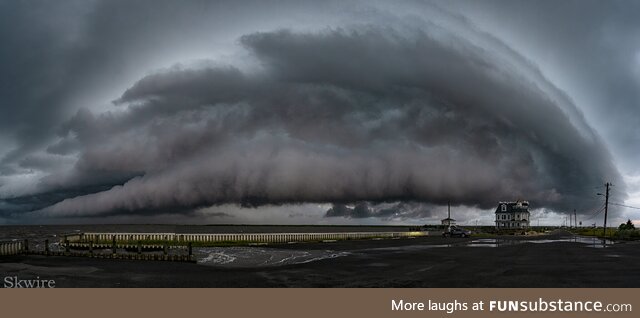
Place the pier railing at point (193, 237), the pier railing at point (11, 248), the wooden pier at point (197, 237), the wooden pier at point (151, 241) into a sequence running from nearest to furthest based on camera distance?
1. the pier railing at point (11, 248)
2. the wooden pier at point (151, 241)
3. the wooden pier at point (197, 237)
4. the pier railing at point (193, 237)

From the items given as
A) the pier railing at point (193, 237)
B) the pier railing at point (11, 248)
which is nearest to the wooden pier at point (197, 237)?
the pier railing at point (193, 237)

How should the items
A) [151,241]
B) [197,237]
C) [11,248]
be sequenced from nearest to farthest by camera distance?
[11,248] → [151,241] → [197,237]

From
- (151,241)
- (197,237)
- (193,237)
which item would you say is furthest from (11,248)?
(197,237)

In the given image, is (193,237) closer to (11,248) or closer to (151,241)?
(151,241)

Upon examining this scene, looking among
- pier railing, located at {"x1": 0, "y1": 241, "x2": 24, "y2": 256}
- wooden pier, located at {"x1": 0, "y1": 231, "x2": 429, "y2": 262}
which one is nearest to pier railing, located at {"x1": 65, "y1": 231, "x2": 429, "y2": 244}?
wooden pier, located at {"x1": 0, "y1": 231, "x2": 429, "y2": 262}

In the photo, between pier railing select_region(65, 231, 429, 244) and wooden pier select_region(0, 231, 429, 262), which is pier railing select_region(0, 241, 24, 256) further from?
pier railing select_region(65, 231, 429, 244)

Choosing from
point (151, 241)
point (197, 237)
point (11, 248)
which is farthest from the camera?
point (197, 237)

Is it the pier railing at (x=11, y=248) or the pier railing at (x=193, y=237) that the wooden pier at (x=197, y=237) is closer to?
the pier railing at (x=193, y=237)

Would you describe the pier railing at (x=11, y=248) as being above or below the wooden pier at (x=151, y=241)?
above
